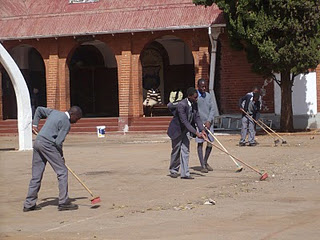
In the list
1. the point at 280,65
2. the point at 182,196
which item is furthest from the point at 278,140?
the point at 182,196

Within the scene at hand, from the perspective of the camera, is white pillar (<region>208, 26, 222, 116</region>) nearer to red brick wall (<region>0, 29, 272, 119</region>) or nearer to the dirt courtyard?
red brick wall (<region>0, 29, 272, 119</region>)

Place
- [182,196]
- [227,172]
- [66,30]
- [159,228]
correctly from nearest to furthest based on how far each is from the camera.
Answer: [159,228] < [182,196] < [227,172] < [66,30]

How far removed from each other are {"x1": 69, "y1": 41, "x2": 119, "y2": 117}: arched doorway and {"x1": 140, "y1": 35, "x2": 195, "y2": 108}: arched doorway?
1.66 m

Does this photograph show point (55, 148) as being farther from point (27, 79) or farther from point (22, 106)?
point (27, 79)

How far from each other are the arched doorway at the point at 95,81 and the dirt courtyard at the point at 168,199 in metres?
14.3

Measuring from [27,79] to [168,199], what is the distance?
2242 centimetres

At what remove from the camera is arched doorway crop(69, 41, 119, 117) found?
32531 mm

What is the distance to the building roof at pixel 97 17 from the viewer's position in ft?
87.4

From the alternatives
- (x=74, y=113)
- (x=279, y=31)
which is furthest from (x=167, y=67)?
(x=74, y=113)

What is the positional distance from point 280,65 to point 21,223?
1510 centimetres

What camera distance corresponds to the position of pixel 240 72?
86.7 ft

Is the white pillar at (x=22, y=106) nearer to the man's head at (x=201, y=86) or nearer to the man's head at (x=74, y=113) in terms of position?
the man's head at (x=201, y=86)

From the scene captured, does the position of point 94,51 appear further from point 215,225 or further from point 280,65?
point 215,225

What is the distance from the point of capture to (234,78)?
87.2ft
